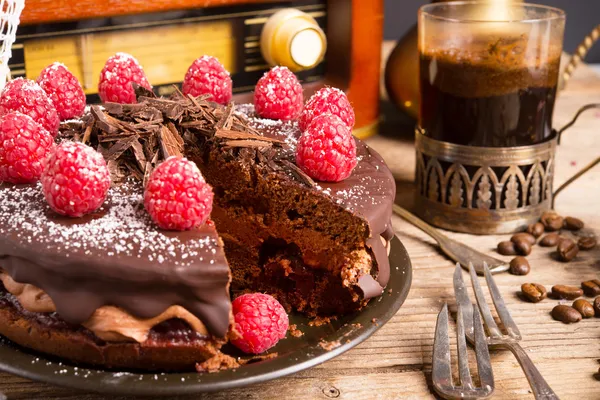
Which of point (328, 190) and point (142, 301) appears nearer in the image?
point (142, 301)

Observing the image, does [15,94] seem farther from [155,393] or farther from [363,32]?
[363,32]

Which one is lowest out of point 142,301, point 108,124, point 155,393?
point 155,393

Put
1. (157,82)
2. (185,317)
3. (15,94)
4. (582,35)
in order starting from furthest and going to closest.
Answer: (582,35)
(157,82)
(15,94)
(185,317)

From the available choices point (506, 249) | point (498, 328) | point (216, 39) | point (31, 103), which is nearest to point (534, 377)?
point (498, 328)

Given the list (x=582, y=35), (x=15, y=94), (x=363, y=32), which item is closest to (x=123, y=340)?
(x=15, y=94)

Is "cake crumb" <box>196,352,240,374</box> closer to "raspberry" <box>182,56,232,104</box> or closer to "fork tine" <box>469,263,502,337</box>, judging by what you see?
"fork tine" <box>469,263,502,337</box>

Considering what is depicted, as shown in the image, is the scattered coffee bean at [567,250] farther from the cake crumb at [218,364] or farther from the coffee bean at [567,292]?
the cake crumb at [218,364]

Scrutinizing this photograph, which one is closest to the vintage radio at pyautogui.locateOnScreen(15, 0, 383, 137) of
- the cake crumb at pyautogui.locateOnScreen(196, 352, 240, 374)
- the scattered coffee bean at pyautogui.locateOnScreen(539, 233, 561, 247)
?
the scattered coffee bean at pyautogui.locateOnScreen(539, 233, 561, 247)
